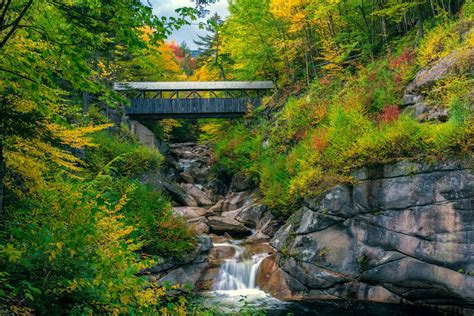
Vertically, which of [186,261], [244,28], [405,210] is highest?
[244,28]

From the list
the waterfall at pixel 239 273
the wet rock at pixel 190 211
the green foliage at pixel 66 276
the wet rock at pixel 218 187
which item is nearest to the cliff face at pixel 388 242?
the waterfall at pixel 239 273

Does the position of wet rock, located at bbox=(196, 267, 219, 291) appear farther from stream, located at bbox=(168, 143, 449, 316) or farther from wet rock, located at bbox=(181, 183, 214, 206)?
wet rock, located at bbox=(181, 183, 214, 206)

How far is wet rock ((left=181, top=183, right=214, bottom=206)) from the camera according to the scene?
75.1 feet

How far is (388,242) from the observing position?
11.5 m

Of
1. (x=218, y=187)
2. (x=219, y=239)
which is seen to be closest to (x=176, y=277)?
(x=219, y=239)

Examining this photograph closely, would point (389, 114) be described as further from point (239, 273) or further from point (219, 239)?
point (219, 239)

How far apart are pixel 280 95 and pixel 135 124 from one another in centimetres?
1119

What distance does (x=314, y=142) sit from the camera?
15250mm

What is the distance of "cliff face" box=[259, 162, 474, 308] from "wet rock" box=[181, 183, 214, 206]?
10.0 m

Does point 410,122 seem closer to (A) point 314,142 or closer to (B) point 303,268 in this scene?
(A) point 314,142

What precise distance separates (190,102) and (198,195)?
8.74 meters

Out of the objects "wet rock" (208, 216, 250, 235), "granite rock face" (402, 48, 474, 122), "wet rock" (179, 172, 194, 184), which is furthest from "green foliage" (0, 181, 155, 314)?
"wet rock" (179, 172, 194, 184)

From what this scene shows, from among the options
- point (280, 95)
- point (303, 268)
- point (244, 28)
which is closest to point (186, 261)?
point (303, 268)

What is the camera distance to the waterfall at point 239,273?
1328cm
